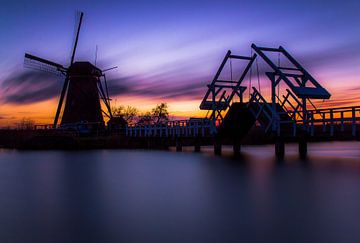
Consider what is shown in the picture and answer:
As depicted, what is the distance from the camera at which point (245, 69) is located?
A: 91.2ft

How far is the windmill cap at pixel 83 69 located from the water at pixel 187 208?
31.3 meters

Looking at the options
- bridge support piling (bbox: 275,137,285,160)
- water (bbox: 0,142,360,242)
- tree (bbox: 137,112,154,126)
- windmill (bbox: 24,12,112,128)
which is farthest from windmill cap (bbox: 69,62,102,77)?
water (bbox: 0,142,360,242)

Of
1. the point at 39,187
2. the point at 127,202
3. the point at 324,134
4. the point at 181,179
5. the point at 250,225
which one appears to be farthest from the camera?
the point at 324,134

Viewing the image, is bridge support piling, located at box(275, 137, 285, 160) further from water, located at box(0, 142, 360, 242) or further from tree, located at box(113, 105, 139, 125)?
tree, located at box(113, 105, 139, 125)

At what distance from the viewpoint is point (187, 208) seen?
10617 millimetres

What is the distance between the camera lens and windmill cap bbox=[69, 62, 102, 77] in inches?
1901

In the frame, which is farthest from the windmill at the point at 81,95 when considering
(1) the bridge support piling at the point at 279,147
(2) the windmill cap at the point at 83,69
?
(1) the bridge support piling at the point at 279,147

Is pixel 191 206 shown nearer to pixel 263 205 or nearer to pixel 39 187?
pixel 263 205

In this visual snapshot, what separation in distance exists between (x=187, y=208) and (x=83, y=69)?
132ft

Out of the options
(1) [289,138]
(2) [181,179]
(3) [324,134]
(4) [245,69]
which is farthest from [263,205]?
(4) [245,69]

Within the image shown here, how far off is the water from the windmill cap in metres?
31.3

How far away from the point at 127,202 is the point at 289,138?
14.5 m

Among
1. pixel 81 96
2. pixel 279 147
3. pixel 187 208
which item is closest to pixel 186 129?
pixel 279 147

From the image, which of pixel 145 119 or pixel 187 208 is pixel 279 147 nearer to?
pixel 187 208
